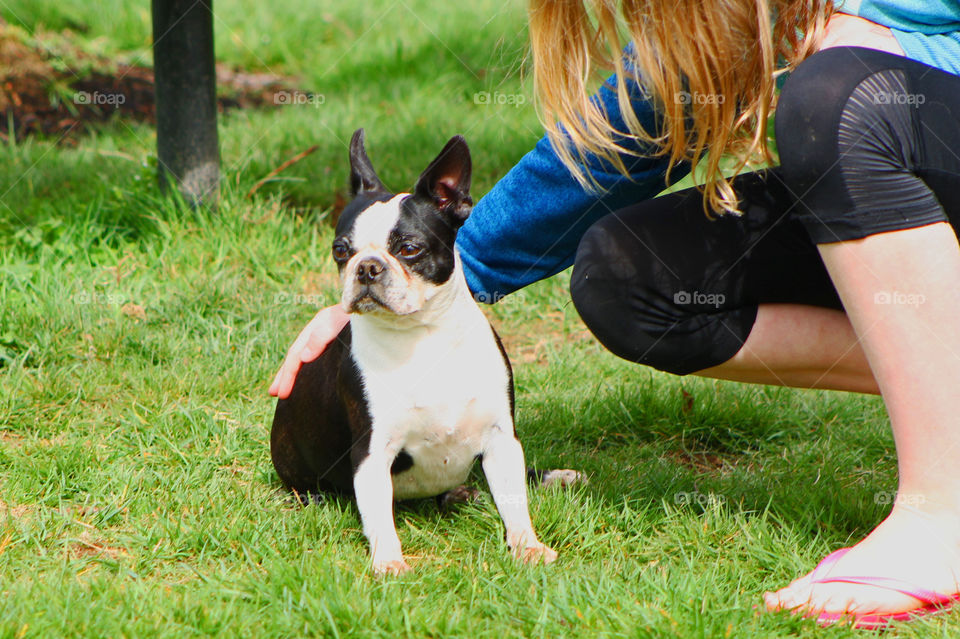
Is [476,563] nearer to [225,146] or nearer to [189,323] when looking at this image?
[189,323]

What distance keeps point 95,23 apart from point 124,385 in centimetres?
432

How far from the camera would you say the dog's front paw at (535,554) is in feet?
6.95

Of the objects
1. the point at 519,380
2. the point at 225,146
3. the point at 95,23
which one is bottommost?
the point at 519,380

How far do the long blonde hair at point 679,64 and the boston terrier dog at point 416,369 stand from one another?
0.92ft

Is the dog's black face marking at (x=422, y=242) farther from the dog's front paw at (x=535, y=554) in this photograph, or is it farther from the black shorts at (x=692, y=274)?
the dog's front paw at (x=535, y=554)

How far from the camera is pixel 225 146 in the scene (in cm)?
486

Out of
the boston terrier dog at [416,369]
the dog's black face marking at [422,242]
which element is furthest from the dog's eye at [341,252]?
the dog's black face marking at [422,242]

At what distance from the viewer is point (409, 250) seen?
88.3 inches

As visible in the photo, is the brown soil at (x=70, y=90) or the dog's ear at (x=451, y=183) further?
the brown soil at (x=70, y=90)

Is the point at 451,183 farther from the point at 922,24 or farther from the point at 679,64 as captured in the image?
the point at 922,24

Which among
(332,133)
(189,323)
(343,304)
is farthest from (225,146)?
(343,304)

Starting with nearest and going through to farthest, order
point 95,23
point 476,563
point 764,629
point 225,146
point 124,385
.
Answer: point 764,629
point 476,563
point 124,385
point 225,146
point 95,23

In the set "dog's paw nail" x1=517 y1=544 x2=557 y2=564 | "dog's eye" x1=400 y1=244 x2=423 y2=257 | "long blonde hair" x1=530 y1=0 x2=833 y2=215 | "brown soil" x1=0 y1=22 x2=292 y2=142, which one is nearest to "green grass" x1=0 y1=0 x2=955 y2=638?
"dog's paw nail" x1=517 y1=544 x2=557 y2=564

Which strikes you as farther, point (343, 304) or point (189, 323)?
point (189, 323)
